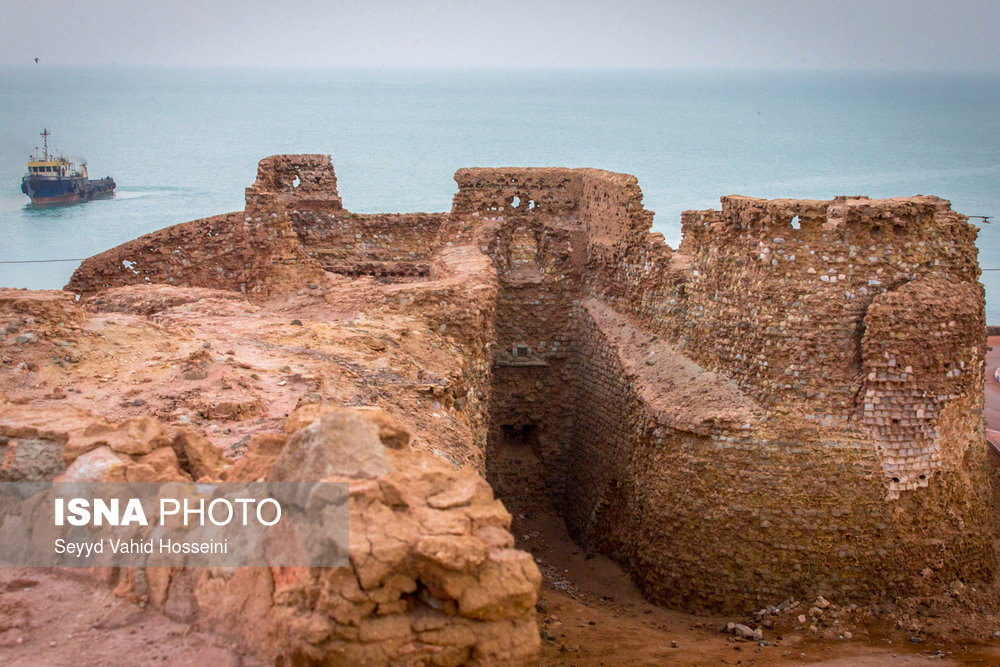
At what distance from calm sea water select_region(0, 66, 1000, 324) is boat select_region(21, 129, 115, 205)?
0.67 metres

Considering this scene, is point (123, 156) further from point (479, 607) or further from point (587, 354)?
point (479, 607)

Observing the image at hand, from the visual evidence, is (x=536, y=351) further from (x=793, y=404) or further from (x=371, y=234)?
(x=793, y=404)

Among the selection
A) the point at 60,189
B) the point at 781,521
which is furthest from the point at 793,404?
the point at 60,189

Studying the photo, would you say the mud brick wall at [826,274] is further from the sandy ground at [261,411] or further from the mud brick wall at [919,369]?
the sandy ground at [261,411]

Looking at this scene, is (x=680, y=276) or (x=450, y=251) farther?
(x=450, y=251)

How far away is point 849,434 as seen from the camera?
1055 centimetres

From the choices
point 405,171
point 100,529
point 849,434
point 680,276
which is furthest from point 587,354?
point 405,171

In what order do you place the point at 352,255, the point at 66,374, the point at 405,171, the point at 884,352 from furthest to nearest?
the point at 405,171 < the point at 352,255 < the point at 884,352 < the point at 66,374

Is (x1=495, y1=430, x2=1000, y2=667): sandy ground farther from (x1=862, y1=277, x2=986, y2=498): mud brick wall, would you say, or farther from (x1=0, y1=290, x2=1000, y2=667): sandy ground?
(x1=862, y1=277, x2=986, y2=498): mud brick wall

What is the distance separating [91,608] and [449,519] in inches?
71.3

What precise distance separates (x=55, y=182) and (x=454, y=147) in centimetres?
2723

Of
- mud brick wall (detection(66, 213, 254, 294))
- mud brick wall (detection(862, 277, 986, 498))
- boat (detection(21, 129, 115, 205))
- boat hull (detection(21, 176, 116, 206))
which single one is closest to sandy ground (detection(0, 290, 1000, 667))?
mud brick wall (detection(862, 277, 986, 498))

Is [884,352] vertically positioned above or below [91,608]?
above

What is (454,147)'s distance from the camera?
5950 cm
